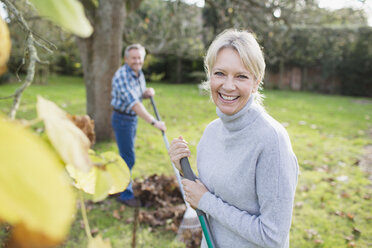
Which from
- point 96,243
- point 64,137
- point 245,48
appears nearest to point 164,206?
point 245,48

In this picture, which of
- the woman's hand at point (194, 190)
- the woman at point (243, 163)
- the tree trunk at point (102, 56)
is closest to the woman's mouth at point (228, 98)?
the woman at point (243, 163)

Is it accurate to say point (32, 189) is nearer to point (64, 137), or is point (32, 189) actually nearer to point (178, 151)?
point (64, 137)

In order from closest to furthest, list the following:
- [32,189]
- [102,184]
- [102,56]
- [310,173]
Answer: [32,189], [102,184], [310,173], [102,56]

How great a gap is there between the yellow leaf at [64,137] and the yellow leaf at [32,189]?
0.07 m

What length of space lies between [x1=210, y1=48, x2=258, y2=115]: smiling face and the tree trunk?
4.44 m

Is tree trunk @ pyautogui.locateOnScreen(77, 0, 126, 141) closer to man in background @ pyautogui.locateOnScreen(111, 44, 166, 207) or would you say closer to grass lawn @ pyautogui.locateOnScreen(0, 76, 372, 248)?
grass lawn @ pyautogui.locateOnScreen(0, 76, 372, 248)

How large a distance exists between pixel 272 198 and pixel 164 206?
9.14ft

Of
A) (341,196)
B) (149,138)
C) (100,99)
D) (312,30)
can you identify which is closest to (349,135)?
(341,196)

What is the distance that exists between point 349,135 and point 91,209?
22.9ft

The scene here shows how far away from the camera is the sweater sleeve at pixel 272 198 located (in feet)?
4.28

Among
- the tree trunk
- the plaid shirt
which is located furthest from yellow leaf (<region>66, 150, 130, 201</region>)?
the tree trunk

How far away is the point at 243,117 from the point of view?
152 centimetres

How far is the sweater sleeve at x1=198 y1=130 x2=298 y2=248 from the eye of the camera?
1304mm

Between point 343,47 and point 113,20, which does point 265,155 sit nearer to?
point 113,20
